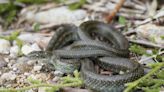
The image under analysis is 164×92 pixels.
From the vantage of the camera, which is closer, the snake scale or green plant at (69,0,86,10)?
the snake scale

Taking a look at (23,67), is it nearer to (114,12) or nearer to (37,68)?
(37,68)

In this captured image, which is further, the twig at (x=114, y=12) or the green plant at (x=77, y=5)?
the green plant at (x=77, y=5)

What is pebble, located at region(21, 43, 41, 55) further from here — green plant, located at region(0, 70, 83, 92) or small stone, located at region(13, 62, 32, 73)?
green plant, located at region(0, 70, 83, 92)

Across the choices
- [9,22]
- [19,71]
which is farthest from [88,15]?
[19,71]

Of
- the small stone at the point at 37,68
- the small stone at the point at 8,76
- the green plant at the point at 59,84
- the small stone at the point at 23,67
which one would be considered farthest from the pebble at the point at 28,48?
the green plant at the point at 59,84

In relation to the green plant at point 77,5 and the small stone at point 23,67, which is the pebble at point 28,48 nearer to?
the small stone at point 23,67

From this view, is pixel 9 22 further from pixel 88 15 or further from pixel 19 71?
pixel 19 71

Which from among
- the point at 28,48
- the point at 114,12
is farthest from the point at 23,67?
the point at 114,12

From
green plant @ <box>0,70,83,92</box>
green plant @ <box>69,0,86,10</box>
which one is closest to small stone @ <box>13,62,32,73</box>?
green plant @ <box>0,70,83,92</box>
